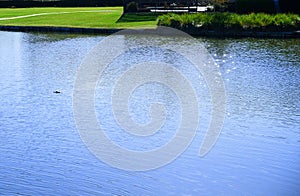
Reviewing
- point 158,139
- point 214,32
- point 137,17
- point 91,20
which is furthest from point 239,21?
point 158,139

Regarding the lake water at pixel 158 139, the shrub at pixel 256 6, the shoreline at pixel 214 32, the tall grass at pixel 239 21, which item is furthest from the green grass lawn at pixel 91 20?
the lake water at pixel 158 139

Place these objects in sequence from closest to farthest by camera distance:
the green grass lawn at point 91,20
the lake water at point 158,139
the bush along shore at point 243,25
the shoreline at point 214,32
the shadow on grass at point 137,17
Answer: the lake water at point 158,139 < the shoreline at point 214,32 < the bush along shore at point 243,25 < the green grass lawn at point 91,20 < the shadow on grass at point 137,17

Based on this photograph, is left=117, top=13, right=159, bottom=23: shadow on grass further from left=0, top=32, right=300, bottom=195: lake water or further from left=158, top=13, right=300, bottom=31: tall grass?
left=0, top=32, right=300, bottom=195: lake water

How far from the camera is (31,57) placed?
92.4ft

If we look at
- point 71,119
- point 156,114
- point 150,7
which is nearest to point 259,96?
point 156,114

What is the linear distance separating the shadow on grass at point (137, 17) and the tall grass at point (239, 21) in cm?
350

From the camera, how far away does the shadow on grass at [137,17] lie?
38.8m

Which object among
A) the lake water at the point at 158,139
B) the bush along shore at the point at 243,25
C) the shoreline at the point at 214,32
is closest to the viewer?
the lake water at the point at 158,139

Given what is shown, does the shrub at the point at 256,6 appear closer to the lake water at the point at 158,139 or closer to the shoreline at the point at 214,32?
the shoreline at the point at 214,32

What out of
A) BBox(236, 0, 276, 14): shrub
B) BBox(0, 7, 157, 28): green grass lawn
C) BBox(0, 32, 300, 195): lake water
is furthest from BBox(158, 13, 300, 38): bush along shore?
BBox(0, 32, 300, 195): lake water

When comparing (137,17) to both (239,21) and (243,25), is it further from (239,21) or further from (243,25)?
(243,25)

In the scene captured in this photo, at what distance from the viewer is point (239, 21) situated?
34.2m

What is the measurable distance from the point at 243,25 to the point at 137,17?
8.23 meters

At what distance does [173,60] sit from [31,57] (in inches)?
241
